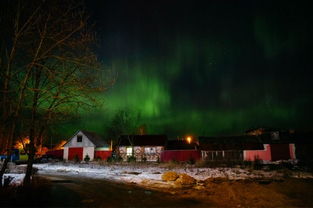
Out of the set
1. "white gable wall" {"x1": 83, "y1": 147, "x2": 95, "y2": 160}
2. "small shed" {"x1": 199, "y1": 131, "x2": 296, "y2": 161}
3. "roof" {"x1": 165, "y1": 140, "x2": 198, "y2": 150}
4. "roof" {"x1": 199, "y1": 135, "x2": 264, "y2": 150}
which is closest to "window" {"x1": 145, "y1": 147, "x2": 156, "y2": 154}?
"roof" {"x1": 165, "y1": 140, "x2": 198, "y2": 150}

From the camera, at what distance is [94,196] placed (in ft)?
32.8

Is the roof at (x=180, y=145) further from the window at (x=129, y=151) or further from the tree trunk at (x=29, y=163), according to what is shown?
the tree trunk at (x=29, y=163)

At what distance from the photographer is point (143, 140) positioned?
50.2 meters

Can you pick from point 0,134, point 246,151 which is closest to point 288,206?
point 0,134

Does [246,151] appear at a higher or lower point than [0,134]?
lower

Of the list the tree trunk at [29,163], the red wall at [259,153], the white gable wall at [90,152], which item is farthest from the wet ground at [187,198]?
the white gable wall at [90,152]

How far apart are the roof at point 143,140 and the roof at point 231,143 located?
29.3 ft

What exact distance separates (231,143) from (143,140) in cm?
1963

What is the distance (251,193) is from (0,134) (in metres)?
10.9

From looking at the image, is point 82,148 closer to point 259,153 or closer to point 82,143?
point 82,143

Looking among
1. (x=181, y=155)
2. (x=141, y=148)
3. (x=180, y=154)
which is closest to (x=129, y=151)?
Answer: (x=141, y=148)

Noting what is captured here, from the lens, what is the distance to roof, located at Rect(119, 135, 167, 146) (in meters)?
48.0

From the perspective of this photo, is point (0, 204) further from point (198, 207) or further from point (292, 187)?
point (292, 187)

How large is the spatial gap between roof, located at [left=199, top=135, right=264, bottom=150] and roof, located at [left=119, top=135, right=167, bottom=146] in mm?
8924
